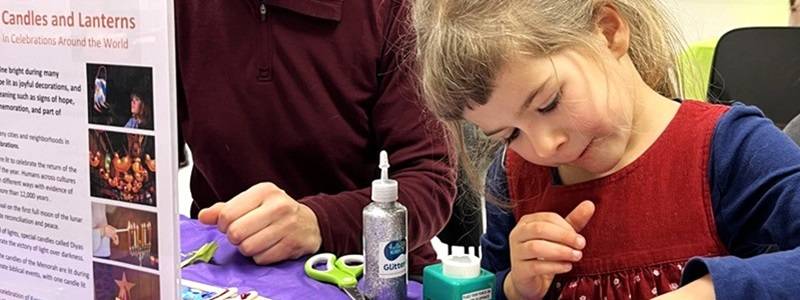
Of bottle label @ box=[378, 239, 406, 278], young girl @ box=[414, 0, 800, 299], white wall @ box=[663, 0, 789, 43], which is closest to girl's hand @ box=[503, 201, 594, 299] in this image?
young girl @ box=[414, 0, 800, 299]

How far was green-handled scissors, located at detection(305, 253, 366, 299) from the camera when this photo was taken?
91 cm

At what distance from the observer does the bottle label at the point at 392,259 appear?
0.84 meters

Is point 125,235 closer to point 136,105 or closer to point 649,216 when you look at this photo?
point 136,105

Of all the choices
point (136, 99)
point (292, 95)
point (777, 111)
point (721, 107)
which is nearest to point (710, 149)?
point (721, 107)

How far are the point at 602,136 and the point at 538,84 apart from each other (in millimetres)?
96

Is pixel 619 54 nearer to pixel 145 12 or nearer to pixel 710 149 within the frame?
pixel 710 149

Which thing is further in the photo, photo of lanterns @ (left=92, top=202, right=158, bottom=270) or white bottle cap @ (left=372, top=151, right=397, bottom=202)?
white bottle cap @ (left=372, top=151, right=397, bottom=202)

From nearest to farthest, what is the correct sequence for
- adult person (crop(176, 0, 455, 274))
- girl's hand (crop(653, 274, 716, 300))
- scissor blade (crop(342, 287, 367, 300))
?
girl's hand (crop(653, 274, 716, 300))
scissor blade (crop(342, 287, 367, 300))
adult person (crop(176, 0, 455, 274))

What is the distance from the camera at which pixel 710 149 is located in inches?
31.0

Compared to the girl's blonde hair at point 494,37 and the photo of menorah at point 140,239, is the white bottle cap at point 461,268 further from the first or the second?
the photo of menorah at point 140,239

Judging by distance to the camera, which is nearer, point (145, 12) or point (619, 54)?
point (145, 12)

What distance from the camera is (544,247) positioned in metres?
0.80

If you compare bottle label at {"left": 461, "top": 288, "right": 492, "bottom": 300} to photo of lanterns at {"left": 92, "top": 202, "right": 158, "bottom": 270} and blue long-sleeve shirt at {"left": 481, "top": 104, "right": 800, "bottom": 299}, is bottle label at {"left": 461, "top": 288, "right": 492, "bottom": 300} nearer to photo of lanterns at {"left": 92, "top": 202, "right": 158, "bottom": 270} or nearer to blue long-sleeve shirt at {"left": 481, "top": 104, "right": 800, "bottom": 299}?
blue long-sleeve shirt at {"left": 481, "top": 104, "right": 800, "bottom": 299}

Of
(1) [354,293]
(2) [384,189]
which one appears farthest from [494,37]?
(1) [354,293]
